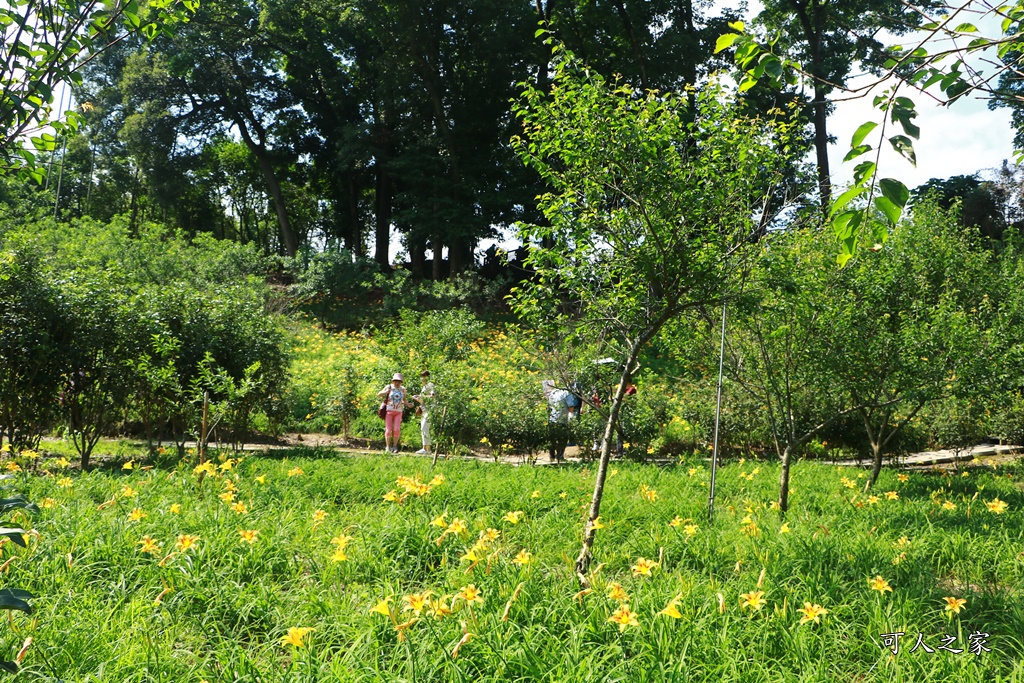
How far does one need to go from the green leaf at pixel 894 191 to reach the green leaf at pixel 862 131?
0.12m

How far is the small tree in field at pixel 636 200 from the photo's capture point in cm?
407

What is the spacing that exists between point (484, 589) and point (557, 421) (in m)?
6.59

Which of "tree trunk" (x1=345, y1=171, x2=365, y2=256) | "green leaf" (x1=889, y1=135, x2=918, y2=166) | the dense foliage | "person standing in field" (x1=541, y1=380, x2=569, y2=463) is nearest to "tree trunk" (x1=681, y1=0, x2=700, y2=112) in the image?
"person standing in field" (x1=541, y1=380, x2=569, y2=463)

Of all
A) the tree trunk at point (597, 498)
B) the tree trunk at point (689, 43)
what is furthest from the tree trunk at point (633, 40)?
the tree trunk at point (597, 498)

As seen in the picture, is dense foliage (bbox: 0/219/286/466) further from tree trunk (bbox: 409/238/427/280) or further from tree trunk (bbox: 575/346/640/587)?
tree trunk (bbox: 409/238/427/280)

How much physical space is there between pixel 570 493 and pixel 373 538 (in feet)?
7.59

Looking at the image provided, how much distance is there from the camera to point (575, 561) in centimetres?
396

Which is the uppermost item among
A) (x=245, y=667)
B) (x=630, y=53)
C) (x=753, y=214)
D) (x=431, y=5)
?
(x=431, y=5)

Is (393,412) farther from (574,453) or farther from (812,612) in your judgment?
(812,612)

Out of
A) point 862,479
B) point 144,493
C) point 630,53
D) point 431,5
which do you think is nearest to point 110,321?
point 144,493

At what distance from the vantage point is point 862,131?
1159 mm

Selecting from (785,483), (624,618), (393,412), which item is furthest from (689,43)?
(624,618)

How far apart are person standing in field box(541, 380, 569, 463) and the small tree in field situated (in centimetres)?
510

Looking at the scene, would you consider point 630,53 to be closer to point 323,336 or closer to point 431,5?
point 431,5
